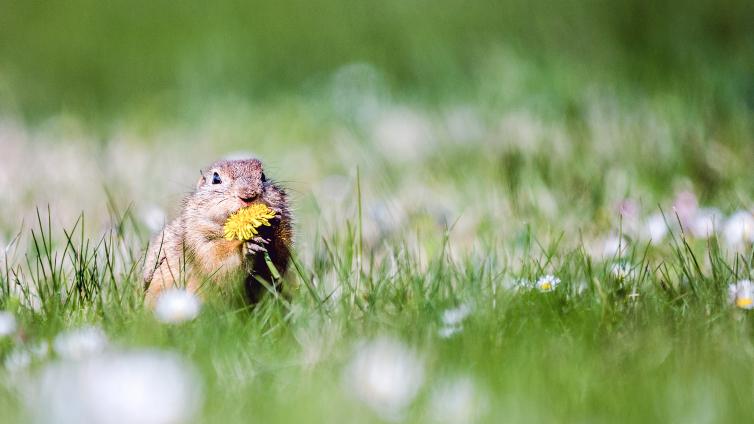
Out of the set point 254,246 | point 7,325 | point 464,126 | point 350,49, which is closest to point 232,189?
point 254,246

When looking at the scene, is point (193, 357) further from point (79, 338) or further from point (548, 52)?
point (548, 52)

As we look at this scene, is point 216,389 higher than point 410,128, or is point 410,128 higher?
point 410,128

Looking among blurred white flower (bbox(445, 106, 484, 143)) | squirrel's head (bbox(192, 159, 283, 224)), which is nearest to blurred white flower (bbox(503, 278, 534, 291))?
Result: squirrel's head (bbox(192, 159, 283, 224))

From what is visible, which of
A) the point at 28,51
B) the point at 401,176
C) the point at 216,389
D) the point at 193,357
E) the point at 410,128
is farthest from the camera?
the point at 28,51

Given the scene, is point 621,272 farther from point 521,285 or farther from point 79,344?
point 79,344

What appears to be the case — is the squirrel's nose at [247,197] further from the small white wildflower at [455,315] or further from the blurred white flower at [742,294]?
the blurred white flower at [742,294]

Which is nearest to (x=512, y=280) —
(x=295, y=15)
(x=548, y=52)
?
(x=548, y=52)

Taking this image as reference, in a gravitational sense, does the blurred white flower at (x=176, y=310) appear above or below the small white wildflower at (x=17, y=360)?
above

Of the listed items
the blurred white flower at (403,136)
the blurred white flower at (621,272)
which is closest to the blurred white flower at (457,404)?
the blurred white flower at (621,272)
